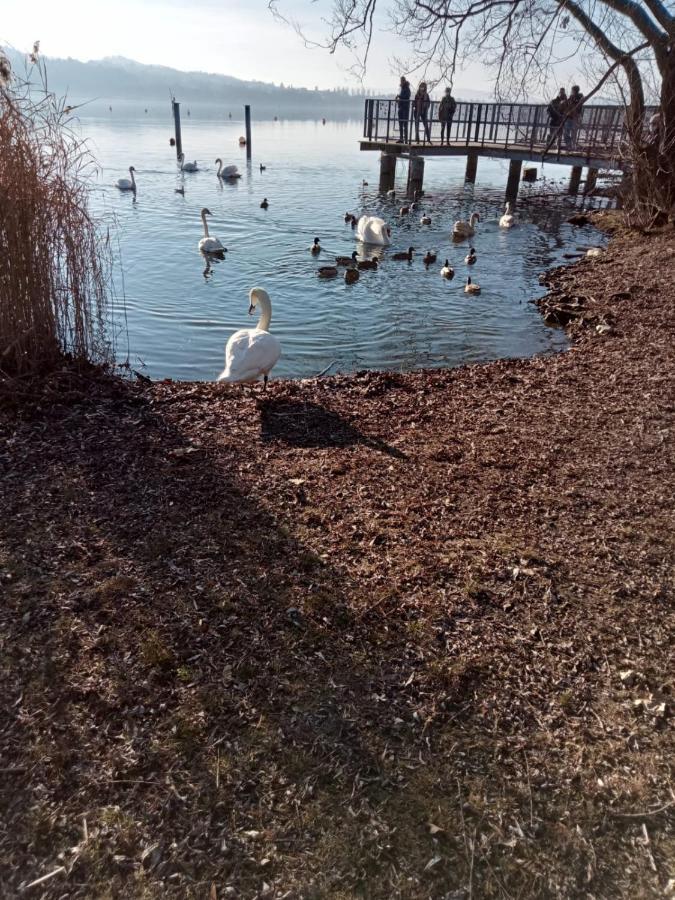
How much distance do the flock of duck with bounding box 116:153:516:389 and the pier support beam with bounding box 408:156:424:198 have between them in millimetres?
1366

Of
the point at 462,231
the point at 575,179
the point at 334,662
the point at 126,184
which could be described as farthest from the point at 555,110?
the point at 334,662

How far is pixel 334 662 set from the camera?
3162 mm

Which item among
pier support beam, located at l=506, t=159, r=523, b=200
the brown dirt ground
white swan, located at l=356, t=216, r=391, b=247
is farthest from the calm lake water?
the brown dirt ground

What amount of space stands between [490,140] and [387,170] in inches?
253

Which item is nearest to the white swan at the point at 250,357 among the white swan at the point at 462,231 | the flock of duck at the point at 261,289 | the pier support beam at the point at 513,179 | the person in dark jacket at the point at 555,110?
the flock of duck at the point at 261,289

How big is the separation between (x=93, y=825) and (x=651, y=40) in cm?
1608

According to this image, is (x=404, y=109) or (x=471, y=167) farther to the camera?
(x=471, y=167)

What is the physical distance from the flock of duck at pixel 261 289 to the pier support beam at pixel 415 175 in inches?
53.8

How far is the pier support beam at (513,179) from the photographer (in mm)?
28375

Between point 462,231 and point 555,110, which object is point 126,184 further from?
point 555,110

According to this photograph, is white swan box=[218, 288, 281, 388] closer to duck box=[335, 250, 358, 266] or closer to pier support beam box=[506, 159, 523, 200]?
duck box=[335, 250, 358, 266]

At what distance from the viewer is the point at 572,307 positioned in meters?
11.3

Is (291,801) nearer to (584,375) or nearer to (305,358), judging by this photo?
(584,375)

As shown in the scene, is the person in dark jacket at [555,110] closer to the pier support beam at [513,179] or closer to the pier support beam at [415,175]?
the pier support beam at [513,179]
